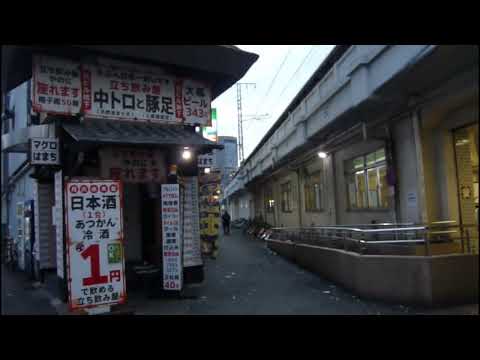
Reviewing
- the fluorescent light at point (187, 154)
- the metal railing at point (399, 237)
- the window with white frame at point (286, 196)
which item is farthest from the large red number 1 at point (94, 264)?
the window with white frame at point (286, 196)

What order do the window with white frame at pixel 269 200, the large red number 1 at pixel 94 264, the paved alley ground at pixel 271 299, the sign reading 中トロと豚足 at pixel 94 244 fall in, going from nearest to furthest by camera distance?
the sign reading 中トロと豚足 at pixel 94 244 → the large red number 1 at pixel 94 264 → the paved alley ground at pixel 271 299 → the window with white frame at pixel 269 200

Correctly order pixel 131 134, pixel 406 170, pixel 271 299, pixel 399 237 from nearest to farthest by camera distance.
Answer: pixel 131 134
pixel 271 299
pixel 406 170
pixel 399 237

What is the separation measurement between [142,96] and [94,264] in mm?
4453

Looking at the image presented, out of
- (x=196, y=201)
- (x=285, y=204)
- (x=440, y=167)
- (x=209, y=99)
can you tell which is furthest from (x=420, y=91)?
(x=285, y=204)

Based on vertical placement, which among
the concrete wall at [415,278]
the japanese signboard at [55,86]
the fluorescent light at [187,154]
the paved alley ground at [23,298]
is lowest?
the paved alley ground at [23,298]

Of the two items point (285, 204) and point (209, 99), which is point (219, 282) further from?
point (285, 204)

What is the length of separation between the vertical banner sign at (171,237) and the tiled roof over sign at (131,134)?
45.6 inches

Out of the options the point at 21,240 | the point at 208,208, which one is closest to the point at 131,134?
the point at 208,208

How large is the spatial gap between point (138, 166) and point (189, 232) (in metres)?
2.43

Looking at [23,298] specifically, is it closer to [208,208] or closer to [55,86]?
[55,86]

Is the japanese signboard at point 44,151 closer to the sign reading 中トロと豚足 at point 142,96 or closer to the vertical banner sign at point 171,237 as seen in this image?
the sign reading 中トロと豚足 at point 142,96

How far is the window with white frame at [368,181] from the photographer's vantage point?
430 inches

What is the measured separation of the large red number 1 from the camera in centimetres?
672

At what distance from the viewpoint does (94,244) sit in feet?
22.6
